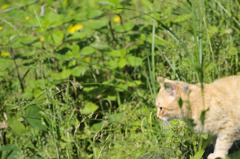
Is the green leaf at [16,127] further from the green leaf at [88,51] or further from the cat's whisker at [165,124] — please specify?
the cat's whisker at [165,124]

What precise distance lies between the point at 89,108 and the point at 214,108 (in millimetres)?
1003

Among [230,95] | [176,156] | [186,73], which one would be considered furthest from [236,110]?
[186,73]

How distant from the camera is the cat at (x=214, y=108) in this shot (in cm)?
183

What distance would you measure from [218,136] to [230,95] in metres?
0.24

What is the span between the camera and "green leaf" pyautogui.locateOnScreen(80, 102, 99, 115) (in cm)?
249

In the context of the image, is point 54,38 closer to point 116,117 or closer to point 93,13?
point 93,13

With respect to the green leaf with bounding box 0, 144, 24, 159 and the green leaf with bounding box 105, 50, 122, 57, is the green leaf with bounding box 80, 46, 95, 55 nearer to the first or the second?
the green leaf with bounding box 105, 50, 122, 57

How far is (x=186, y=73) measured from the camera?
2463mm

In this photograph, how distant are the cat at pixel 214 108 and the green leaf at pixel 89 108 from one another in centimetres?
64

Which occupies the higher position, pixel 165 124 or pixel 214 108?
pixel 214 108

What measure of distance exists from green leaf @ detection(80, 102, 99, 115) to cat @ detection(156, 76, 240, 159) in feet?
2.11

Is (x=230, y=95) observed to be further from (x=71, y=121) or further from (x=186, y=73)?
(x=71, y=121)

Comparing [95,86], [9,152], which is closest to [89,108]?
[95,86]

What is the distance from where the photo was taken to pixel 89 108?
2.52 meters
